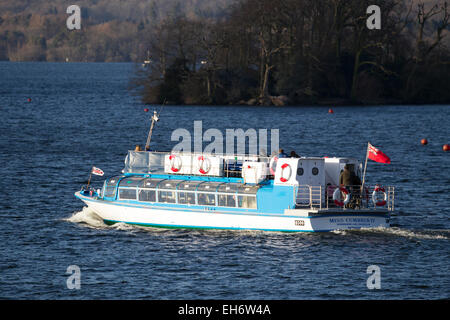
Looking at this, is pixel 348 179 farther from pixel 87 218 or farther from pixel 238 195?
pixel 87 218

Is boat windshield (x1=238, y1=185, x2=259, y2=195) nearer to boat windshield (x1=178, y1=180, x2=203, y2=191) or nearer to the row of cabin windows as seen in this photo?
the row of cabin windows

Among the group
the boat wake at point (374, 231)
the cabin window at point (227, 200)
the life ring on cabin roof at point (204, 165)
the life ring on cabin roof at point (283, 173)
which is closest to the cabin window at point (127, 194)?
the boat wake at point (374, 231)

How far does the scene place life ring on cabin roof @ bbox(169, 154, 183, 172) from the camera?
46719mm

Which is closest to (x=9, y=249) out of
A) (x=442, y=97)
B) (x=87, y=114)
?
(x=87, y=114)

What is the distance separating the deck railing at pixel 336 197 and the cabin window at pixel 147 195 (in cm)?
845

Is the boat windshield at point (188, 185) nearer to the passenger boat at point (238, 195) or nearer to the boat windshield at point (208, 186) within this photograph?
the passenger boat at point (238, 195)

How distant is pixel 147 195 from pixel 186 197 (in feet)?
7.97

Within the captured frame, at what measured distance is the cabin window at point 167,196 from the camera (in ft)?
148

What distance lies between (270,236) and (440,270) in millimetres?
9310

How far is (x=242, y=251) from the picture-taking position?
41.0 meters

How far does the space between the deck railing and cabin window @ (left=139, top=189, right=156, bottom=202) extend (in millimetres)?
8449

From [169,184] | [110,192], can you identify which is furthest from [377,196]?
[110,192]

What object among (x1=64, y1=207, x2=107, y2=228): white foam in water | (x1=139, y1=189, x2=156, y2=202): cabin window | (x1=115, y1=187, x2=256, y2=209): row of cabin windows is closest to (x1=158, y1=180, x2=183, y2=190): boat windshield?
(x1=115, y1=187, x2=256, y2=209): row of cabin windows

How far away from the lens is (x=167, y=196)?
45375 millimetres
